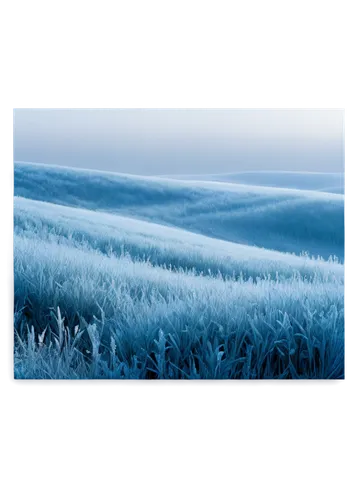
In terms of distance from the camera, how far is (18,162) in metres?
4.89

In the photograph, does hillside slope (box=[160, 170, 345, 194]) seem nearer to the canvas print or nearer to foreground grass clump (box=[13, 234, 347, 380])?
the canvas print

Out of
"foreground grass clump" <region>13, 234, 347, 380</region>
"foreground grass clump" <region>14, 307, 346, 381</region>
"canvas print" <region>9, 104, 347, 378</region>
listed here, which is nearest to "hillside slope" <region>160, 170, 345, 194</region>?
"canvas print" <region>9, 104, 347, 378</region>

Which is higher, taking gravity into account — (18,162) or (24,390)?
(18,162)

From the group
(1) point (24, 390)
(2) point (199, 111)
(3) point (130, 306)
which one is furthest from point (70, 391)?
(2) point (199, 111)

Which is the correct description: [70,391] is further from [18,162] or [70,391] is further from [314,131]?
[314,131]

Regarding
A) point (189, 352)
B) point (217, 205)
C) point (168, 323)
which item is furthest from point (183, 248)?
point (189, 352)

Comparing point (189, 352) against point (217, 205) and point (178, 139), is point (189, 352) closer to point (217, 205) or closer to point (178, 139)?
point (217, 205)

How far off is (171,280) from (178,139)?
2.79ft

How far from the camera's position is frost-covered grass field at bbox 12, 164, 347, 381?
4.89m

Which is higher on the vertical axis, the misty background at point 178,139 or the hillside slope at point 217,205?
the misty background at point 178,139

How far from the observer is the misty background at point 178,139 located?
4.90 meters

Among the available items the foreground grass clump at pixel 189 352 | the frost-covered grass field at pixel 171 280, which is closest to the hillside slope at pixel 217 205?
the frost-covered grass field at pixel 171 280

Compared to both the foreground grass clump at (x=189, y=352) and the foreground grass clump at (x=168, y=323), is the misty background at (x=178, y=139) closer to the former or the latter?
the foreground grass clump at (x=168, y=323)

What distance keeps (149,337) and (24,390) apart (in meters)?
0.82
